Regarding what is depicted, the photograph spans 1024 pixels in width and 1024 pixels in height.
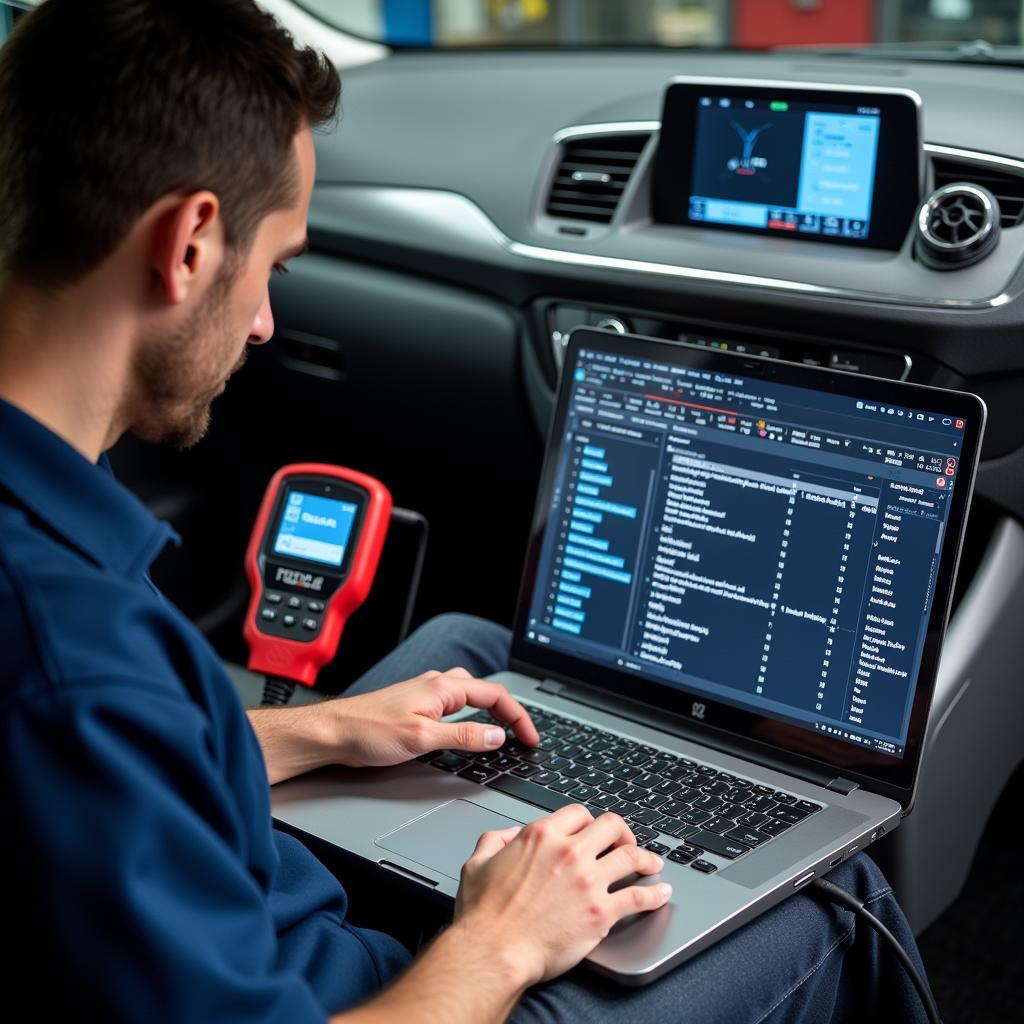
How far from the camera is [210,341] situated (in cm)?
86

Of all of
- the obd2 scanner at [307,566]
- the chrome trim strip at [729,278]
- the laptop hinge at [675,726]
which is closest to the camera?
the laptop hinge at [675,726]

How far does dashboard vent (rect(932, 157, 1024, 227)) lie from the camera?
54.7 inches

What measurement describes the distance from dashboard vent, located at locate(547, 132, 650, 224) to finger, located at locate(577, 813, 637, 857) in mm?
921

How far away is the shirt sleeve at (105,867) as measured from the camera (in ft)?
2.15

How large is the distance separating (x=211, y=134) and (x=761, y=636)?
65 cm

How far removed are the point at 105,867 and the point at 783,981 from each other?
0.55 metres

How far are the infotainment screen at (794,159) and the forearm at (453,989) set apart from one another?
904 millimetres

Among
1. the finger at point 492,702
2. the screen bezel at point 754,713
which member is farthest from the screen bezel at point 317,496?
the finger at point 492,702

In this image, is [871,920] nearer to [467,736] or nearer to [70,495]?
[467,736]

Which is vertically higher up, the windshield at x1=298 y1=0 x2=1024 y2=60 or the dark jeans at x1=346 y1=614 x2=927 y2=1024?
the windshield at x1=298 y1=0 x2=1024 y2=60

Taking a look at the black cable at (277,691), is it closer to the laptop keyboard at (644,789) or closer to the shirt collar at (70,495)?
the laptop keyboard at (644,789)

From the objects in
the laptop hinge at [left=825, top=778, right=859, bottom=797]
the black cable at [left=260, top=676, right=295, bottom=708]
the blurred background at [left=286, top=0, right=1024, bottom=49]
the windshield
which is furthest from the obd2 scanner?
the blurred background at [left=286, top=0, right=1024, bottom=49]

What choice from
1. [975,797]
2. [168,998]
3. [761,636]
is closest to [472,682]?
[761,636]

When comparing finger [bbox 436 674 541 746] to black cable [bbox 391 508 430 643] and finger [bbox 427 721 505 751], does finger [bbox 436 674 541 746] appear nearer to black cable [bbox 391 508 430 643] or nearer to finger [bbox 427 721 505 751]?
finger [bbox 427 721 505 751]
